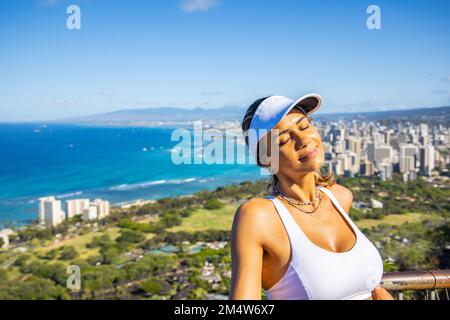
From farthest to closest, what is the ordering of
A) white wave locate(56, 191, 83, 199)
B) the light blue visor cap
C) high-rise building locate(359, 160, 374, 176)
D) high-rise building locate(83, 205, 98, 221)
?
white wave locate(56, 191, 83, 199)
high-rise building locate(359, 160, 374, 176)
high-rise building locate(83, 205, 98, 221)
the light blue visor cap

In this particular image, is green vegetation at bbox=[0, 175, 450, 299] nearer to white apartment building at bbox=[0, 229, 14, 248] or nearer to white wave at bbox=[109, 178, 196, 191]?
white apartment building at bbox=[0, 229, 14, 248]

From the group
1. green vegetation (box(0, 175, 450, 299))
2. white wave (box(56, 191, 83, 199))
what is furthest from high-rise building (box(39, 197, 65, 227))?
white wave (box(56, 191, 83, 199))

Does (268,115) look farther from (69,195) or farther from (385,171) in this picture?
(69,195)

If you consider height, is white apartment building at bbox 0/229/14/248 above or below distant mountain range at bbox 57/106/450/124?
below

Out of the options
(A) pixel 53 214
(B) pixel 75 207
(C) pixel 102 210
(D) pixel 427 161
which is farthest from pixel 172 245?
(D) pixel 427 161

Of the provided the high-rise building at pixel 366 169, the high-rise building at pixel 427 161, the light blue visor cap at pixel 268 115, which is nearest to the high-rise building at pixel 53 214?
the high-rise building at pixel 366 169

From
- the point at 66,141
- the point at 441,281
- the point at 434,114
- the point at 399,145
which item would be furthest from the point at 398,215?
the point at 66,141

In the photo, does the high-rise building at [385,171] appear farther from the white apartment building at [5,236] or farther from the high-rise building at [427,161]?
the white apartment building at [5,236]
